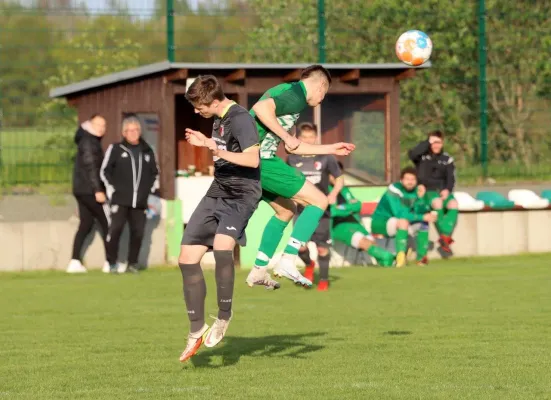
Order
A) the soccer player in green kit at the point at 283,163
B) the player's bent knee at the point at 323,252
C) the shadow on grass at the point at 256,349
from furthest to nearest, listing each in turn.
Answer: the player's bent knee at the point at 323,252 → the soccer player in green kit at the point at 283,163 → the shadow on grass at the point at 256,349

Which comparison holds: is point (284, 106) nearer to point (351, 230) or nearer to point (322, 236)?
point (322, 236)

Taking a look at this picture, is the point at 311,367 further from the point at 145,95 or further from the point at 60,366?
the point at 145,95

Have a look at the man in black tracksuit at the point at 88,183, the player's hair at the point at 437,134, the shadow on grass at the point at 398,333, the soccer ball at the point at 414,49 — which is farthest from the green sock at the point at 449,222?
the shadow on grass at the point at 398,333

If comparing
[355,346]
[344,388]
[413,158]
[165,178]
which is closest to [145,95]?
[165,178]

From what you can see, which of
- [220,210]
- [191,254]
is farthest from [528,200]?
[191,254]

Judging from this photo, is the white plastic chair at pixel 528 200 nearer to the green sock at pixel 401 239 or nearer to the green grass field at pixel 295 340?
the green sock at pixel 401 239

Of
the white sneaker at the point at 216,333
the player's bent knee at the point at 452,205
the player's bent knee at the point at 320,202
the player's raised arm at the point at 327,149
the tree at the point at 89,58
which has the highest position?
the tree at the point at 89,58

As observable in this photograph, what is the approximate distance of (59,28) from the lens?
18.1 meters

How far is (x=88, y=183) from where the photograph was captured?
17.5 meters

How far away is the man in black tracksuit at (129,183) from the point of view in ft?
57.2

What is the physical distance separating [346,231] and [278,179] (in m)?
8.04

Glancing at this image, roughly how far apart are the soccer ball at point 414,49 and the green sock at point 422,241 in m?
5.00

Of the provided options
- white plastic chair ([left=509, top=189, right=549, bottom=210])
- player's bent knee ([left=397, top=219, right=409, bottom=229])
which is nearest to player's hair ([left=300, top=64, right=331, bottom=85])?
player's bent knee ([left=397, top=219, right=409, bottom=229])

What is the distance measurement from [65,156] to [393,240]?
15.6 ft
